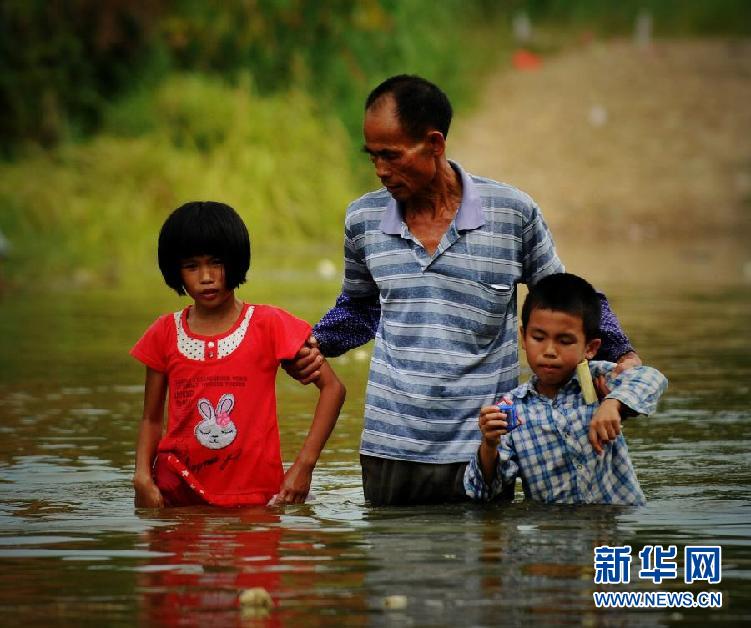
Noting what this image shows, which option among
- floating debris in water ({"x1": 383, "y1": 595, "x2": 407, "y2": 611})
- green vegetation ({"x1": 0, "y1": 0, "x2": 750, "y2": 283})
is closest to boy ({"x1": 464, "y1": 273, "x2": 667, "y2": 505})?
floating debris in water ({"x1": 383, "y1": 595, "x2": 407, "y2": 611})

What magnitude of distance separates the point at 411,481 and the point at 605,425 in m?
0.83

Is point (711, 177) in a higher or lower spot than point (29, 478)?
higher

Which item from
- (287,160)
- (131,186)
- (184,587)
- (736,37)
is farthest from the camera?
(736,37)

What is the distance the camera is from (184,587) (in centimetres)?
490

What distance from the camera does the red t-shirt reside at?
6.07 meters

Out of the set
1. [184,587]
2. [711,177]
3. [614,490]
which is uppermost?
[711,177]

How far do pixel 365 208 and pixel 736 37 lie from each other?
3005 cm

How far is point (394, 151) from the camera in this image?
5980mm

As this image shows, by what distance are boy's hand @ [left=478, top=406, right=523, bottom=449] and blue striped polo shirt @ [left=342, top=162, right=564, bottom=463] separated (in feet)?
1.09

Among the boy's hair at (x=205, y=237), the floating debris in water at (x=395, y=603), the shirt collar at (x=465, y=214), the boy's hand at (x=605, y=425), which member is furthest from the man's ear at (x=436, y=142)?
the floating debris in water at (x=395, y=603)

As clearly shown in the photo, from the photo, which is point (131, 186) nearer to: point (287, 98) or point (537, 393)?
point (287, 98)

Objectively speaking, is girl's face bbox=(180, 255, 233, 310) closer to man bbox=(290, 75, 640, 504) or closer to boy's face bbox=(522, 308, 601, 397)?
man bbox=(290, 75, 640, 504)

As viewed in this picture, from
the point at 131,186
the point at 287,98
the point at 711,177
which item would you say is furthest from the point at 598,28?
the point at 131,186

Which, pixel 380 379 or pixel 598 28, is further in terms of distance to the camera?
pixel 598 28
